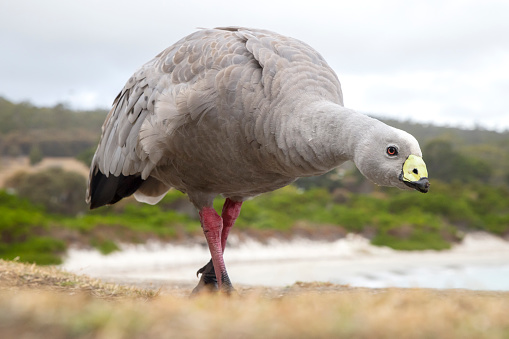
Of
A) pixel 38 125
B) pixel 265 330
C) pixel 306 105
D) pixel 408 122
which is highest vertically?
pixel 408 122

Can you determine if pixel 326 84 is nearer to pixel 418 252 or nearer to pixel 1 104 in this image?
pixel 418 252

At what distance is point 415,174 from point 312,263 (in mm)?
23955

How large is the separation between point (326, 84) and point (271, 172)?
94 cm

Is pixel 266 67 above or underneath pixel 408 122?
underneath

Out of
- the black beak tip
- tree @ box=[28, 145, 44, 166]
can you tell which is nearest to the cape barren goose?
the black beak tip

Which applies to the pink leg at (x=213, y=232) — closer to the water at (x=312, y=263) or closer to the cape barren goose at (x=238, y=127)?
the cape barren goose at (x=238, y=127)

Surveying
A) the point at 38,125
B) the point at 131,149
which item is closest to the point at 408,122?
the point at 38,125

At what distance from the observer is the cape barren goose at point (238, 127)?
420cm

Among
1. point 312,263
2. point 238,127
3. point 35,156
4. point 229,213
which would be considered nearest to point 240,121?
point 238,127

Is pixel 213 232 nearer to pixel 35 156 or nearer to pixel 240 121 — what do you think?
pixel 240 121

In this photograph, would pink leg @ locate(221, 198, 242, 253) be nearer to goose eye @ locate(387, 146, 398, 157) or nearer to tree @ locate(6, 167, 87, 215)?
goose eye @ locate(387, 146, 398, 157)

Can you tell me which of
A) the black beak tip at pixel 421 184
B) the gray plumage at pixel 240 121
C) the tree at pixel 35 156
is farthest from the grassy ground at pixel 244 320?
the tree at pixel 35 156

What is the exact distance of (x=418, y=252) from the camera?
32.3 m

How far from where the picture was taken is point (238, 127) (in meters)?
4.95
